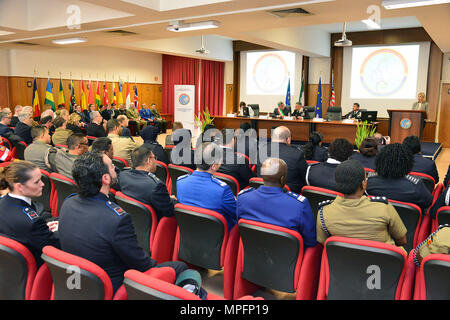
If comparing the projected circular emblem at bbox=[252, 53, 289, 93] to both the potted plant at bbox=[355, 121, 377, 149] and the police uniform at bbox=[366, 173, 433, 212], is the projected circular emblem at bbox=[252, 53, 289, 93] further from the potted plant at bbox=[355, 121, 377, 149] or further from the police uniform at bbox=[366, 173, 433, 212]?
the police uniform at bbox=[366, 173, 433, 212]

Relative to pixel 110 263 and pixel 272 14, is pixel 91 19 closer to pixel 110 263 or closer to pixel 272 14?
pixel 272 14

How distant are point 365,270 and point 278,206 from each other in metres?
0.61

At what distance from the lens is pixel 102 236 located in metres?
1.71

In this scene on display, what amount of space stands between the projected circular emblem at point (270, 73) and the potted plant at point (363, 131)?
5208 mm

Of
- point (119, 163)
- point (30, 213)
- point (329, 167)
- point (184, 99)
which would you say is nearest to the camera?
point (30, 213)

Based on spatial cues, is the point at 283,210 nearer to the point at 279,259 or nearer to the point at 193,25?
the point at 279,259

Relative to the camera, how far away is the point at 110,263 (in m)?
1.79

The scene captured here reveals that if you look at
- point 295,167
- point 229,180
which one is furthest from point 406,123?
point 229,180

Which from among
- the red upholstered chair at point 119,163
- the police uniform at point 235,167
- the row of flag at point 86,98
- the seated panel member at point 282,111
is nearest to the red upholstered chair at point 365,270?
the police uniform at point 235,167

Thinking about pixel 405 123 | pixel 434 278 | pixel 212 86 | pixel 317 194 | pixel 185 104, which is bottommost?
pixel 434 278

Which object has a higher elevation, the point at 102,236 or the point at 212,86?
the point at 212,86

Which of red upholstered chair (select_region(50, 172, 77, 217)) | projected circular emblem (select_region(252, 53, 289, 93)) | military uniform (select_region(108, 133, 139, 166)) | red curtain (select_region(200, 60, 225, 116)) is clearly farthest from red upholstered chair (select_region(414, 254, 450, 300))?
red curtain (select_region(200, 60, 225, 116))

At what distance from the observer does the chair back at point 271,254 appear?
1997 mm
